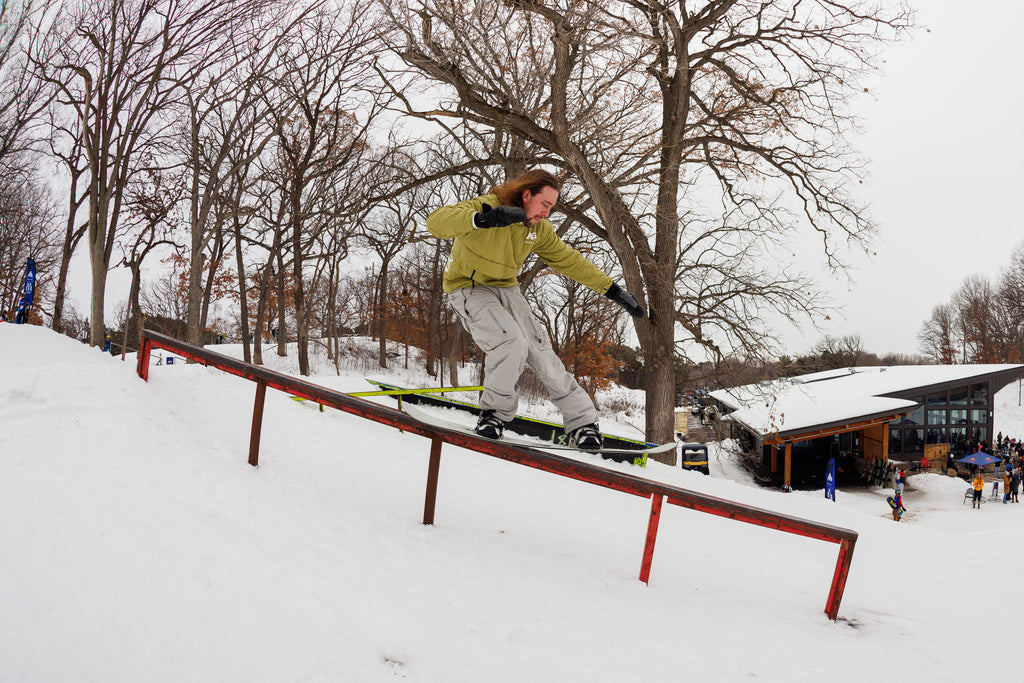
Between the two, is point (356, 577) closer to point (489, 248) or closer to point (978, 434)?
point (489, 248)

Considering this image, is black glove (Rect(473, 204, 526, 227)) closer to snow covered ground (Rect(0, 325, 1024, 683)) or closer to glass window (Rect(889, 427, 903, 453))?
snow covered ground (Rect(0, 325, 1024, 683))

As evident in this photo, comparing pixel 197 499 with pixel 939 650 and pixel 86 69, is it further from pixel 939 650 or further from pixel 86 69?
pixel 86 69

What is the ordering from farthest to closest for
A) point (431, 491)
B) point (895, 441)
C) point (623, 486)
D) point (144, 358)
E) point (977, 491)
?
point (895, 441) < point (977, 491) < point (144, 358) < point (431, 491) < point (623, 486)

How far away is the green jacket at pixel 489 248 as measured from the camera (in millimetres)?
3643

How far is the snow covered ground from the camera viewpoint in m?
2.37

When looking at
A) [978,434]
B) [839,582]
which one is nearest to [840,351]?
[978,434]

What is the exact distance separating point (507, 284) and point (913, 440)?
1162 inches

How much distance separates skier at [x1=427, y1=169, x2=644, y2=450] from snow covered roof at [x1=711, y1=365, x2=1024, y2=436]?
1561cm

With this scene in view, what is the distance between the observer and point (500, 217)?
3459mm

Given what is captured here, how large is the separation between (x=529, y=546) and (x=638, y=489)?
0.91 meters

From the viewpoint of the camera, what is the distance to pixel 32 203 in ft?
85.4

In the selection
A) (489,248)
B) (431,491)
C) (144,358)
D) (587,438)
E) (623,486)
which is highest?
(489,248)

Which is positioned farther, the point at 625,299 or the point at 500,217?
the point at 625,299

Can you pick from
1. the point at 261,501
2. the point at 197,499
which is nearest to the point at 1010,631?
the point at 261,501
